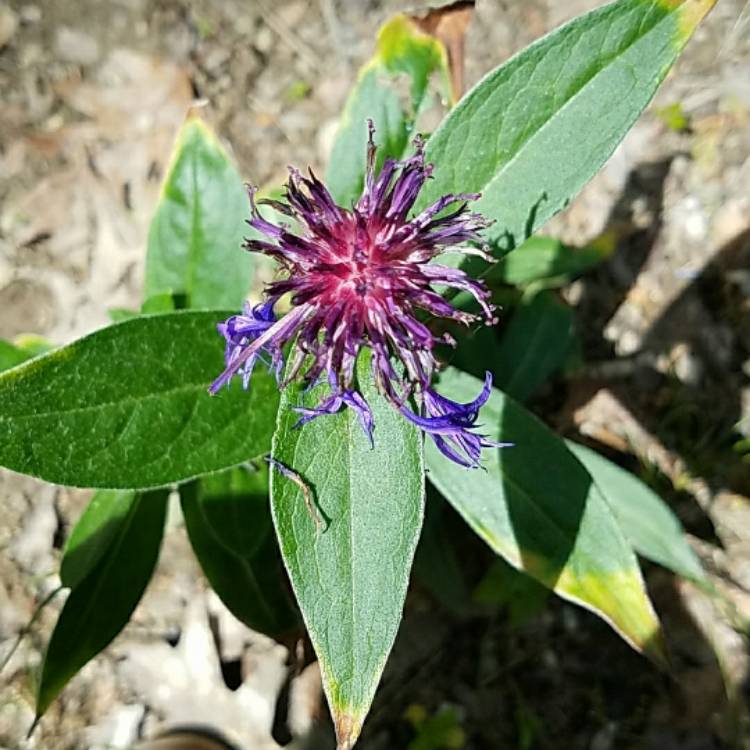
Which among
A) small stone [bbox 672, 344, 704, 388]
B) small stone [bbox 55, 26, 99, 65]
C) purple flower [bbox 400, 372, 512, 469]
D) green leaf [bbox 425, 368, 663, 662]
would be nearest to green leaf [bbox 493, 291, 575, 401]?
small stone [bbox 672, 344, 704, 388]

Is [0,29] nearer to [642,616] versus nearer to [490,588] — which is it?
[490,588]

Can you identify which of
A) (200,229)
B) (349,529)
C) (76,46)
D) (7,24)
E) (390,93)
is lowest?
(349,529)

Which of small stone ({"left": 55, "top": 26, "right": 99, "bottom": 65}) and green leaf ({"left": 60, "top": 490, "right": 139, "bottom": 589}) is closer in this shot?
green leaf ({"left": 60, "top": 490, "right": 139, "bottom": 589})

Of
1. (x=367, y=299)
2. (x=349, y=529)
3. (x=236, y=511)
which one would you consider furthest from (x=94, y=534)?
(x=367, y=299)

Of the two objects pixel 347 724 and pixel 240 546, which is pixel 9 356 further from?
pixel 347 724

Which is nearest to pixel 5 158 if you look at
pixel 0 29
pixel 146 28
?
pixel 0 29

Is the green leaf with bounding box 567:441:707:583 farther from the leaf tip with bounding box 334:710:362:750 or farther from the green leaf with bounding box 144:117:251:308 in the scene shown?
the leaf tip with bounding box 334:710:362:750
